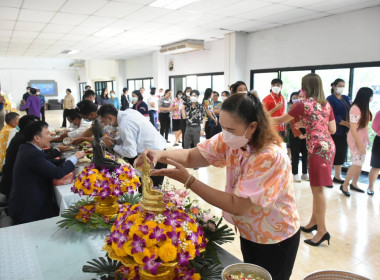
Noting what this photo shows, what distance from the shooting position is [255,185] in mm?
1089

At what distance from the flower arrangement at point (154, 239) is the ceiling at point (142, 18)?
169 inches

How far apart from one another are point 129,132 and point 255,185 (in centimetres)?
189

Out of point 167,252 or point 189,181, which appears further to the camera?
point 189,181

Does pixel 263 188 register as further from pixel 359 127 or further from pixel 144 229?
pixel 359 127

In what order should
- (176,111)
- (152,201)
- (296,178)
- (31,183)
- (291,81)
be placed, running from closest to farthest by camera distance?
1. (152,201)
2. (31,183)
3. (296,178)
4. (291,81)
5. (176,111)

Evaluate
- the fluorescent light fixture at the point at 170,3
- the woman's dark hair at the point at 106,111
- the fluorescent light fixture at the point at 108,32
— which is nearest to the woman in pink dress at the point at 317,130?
the woman's dark hair at the point at 106,111

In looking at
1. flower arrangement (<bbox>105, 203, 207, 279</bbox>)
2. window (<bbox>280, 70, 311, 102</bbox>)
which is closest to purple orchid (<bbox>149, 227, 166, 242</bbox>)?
flower arrangement (<bbox>105, 203, 207, 279</bbox>)

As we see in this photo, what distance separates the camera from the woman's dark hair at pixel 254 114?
1.14 metres

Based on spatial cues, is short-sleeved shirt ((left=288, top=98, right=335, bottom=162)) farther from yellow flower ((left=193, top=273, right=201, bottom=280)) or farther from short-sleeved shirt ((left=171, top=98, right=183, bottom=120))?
short-sleeved shirt ((left=171, top=98, right=183, bottom=120))

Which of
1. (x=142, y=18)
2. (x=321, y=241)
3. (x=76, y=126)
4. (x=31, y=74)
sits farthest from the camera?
(x=31, y=74)

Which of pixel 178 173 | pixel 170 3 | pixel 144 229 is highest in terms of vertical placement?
pixel 170 3

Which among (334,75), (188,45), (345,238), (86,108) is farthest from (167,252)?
(188,45)

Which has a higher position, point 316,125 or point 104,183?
point 316,125

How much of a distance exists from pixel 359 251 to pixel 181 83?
8.36 metres
